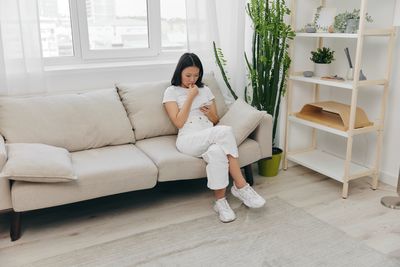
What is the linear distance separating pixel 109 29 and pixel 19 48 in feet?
2.73

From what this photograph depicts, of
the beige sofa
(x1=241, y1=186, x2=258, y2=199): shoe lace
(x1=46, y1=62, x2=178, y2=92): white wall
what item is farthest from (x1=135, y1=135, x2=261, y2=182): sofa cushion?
(x1=46, y1=62, x2=178, y2=92): white wall

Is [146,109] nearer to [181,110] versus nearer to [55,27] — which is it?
[181,110]

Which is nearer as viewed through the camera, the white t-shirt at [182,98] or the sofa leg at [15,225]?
the sofa leg at [15,225]

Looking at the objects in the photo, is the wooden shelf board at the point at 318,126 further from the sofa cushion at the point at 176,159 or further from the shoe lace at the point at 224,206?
the shoe lace at the point at 224,206

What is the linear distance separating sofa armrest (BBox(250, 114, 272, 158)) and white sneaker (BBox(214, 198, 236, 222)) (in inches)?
20.6

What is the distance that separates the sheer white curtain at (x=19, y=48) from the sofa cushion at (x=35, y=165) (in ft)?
1.85

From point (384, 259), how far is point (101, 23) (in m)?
2.60

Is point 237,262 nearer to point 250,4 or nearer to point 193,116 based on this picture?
point 193,116

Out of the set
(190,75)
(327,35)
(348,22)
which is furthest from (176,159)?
(348,22)

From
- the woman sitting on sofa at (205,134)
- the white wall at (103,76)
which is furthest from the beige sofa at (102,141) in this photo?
the white wall at (103,76)

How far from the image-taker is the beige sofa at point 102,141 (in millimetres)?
2152

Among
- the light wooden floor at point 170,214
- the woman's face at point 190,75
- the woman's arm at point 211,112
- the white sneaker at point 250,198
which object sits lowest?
the light wooden floor at point 170,214

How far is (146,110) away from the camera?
280 cm

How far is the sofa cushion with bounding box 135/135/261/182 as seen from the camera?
2.40m
